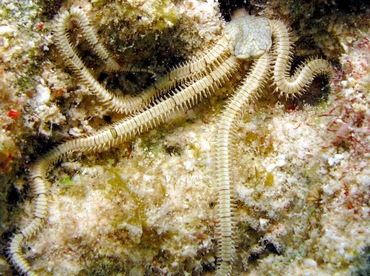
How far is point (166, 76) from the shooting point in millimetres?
4059

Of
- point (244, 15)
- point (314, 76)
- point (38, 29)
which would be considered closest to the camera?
point (38, 29)

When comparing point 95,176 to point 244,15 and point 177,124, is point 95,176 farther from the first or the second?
point 244,15

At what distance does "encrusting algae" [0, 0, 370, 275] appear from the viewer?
343 centimetres

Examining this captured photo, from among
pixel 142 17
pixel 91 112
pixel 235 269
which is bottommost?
pixel 235 269

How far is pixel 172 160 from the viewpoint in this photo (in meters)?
4.05

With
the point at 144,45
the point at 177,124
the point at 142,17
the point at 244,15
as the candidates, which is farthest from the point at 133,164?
the point at 244,15

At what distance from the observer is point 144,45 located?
3869 millimetres

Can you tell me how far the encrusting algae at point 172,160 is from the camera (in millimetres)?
3426

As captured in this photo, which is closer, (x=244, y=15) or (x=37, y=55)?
(x=37, y=55)

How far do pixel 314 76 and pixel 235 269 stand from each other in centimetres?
272

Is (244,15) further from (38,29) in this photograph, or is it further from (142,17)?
(38,29)

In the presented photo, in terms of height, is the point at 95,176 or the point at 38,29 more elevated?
the point at 38,29

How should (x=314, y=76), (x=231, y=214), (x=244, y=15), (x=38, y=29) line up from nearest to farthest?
(x=38, y=29), (x=231, y=214), (x=314, y=76), (x=244, y=15)

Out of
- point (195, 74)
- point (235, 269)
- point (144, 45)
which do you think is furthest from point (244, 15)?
point (235, 269)
